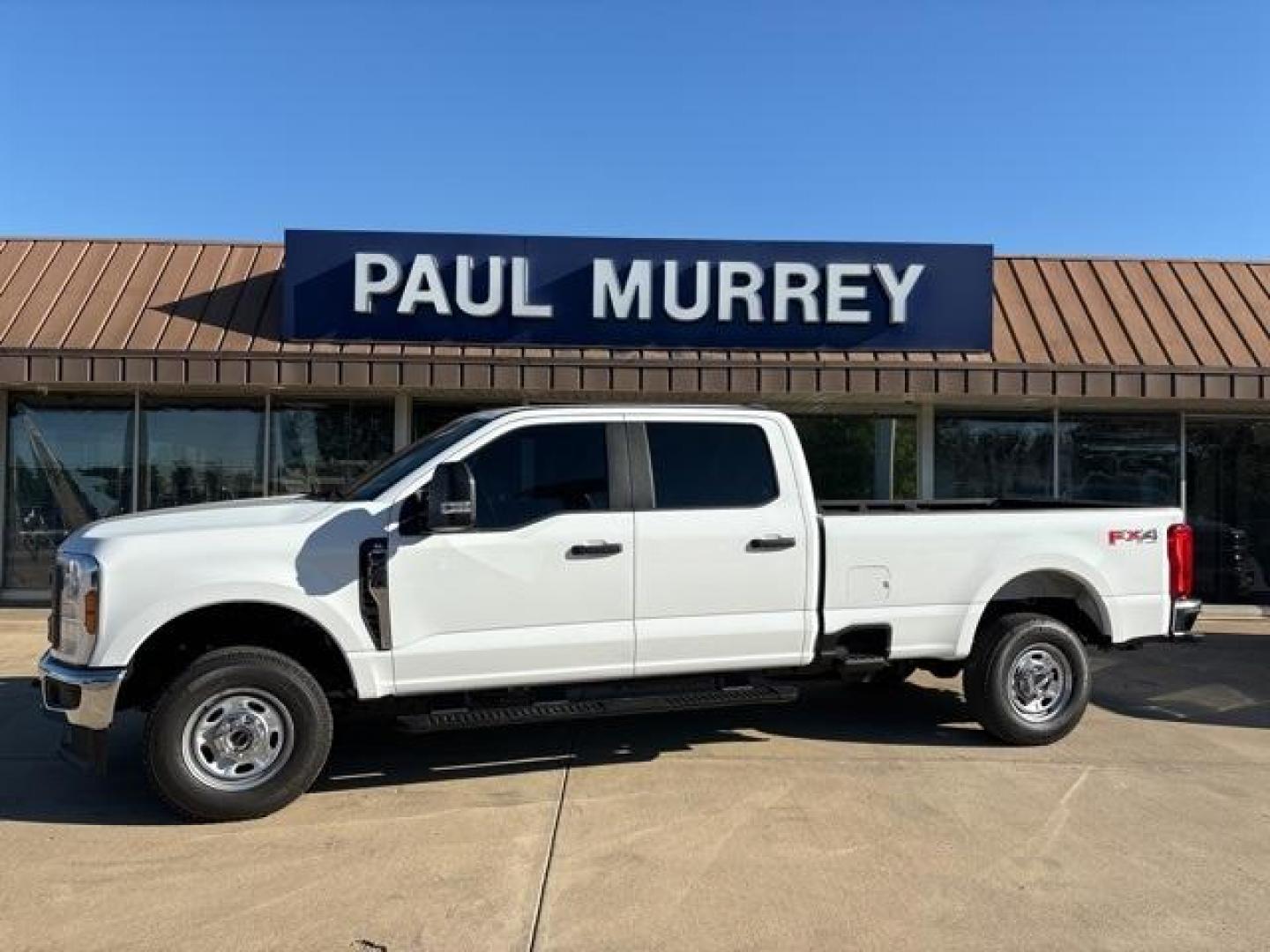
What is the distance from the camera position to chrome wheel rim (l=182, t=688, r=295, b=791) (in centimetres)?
509

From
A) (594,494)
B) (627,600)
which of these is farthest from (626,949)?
(594,494)

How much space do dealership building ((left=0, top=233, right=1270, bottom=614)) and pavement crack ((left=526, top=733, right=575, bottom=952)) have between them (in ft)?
18.8

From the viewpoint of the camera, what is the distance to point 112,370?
35.2 feet

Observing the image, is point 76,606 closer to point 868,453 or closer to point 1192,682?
point 1192,682

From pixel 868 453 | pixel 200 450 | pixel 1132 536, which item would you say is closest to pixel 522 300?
pixel 200 450

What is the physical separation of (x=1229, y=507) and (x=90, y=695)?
1281cm

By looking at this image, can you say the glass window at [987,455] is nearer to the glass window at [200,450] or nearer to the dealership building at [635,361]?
the dealership building at [635,361]

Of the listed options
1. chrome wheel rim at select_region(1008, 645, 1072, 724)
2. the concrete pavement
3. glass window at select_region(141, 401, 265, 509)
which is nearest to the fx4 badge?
chrome wheel rim at select_region(1008, 645, 1072, 724)

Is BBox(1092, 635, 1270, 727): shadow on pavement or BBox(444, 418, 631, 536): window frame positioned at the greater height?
BBox(444, 418, 631, 536): window frame

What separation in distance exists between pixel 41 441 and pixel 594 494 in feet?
31.0

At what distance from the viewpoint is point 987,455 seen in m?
12.9

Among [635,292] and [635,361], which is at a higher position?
[635,292]

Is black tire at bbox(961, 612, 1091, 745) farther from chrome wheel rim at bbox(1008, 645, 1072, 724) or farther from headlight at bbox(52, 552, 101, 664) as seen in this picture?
headlight at bbox(52, 552, 101, 664)

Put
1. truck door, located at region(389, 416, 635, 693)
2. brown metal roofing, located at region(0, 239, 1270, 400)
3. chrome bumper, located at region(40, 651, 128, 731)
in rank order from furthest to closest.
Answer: brown metal roofing, located at region(0, 239, 1270, 400), truck door, located at region(389, 416, 635, 693), chrome bumper, located at region(40, 651, 128, 731)
